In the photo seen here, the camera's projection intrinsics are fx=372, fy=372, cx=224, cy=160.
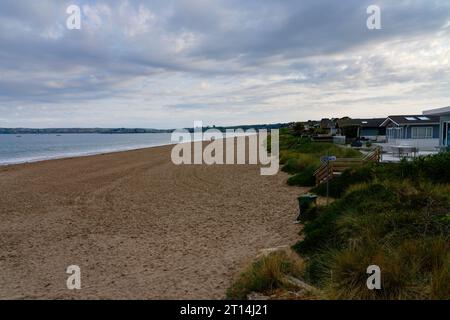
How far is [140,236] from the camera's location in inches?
356

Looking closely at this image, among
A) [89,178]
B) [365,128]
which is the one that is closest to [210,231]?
[89,178]

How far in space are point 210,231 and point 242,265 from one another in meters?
2.75

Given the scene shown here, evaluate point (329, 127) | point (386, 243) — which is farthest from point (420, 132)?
point (329, 127)

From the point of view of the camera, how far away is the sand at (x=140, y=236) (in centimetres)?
596

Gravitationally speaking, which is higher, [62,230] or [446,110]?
[446,110]

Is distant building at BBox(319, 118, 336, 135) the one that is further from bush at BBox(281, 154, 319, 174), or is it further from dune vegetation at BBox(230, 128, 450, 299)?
dune vegetation at BBox(230, 128, 450, 299)

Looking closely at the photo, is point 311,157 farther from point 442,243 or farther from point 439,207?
point 442,243

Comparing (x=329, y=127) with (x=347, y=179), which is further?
(x=329, y=127)

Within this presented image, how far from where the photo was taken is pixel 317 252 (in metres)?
6.27

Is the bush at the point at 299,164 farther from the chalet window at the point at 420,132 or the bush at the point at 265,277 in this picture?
the bush at the point at 265,277

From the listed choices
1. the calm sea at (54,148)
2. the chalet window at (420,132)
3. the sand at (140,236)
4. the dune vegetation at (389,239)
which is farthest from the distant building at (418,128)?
the calm sea at (54,148)

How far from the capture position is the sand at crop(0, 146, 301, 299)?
596cm

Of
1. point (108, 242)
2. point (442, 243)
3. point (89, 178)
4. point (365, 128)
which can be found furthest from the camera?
point (365, 128)

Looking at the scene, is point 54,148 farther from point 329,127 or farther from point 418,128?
point 418,128
